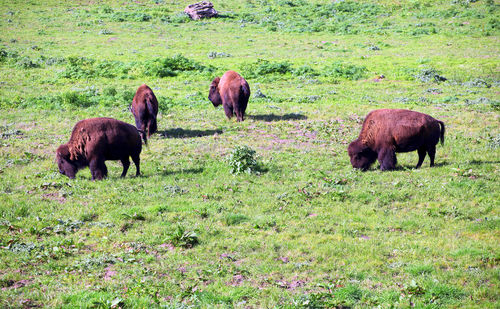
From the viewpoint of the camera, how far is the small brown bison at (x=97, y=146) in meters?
12.7

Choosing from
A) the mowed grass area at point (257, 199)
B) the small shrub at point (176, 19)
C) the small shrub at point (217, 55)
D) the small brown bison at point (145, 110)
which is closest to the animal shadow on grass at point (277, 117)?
the mowed grass area at point (257, 199)

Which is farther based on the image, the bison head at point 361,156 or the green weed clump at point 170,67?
the green weed clump at point 170,67

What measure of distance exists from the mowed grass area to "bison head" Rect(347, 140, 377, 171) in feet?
1.11

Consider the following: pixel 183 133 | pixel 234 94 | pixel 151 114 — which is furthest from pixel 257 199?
pixel 234 94

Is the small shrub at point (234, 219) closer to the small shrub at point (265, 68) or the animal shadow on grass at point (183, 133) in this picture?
the animal shadow on grass at point (183, 133)

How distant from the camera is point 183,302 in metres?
7.19

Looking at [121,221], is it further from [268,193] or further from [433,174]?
[433,174]

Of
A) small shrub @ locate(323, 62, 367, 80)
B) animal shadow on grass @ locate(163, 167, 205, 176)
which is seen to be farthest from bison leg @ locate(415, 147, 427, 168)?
small shrub @ locate(323, 62, 367, 80)

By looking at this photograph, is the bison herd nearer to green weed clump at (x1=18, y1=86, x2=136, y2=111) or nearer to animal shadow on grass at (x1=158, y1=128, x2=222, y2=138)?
animal shadow on grass at (x1=158, y1=128, x2=222, y2=138)

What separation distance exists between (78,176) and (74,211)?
3308 millimetres

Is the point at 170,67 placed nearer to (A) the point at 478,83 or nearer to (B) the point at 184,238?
(A) the point at 478,83

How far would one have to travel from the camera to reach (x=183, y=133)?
18672mm

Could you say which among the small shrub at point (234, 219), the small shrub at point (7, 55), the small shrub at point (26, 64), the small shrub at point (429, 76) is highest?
the small shrub at point (7, 55)

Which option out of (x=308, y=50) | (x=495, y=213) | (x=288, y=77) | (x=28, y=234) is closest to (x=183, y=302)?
(x=28, y=234)
